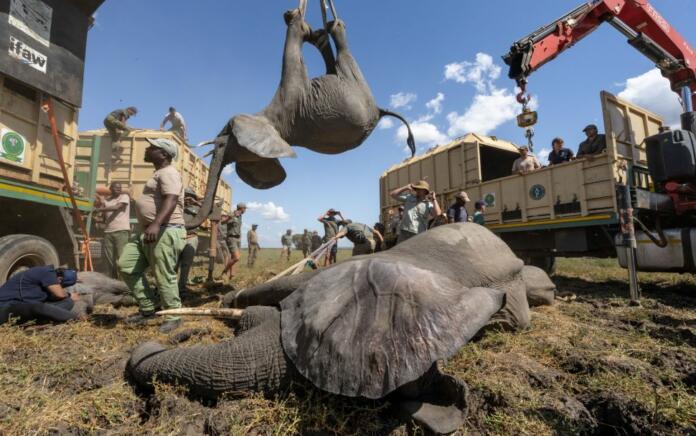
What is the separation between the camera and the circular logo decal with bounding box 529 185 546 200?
21.9 ft

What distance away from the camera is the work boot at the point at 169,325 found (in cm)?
296

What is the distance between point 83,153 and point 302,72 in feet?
25.6

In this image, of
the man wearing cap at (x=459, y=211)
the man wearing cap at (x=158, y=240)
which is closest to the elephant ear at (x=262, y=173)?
the man wearing cap at (x=158, y=240)

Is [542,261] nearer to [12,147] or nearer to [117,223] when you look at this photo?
[117,223]

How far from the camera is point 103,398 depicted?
1799 mm

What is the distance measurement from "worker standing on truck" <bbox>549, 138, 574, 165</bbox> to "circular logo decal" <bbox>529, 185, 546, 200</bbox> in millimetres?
825

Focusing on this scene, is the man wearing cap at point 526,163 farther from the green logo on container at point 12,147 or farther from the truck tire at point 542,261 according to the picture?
the green logo on container at point 12,147

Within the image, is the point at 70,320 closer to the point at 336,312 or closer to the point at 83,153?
the point at 336,312

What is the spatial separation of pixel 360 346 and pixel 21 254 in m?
4.36

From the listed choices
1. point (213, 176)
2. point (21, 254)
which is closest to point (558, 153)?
point (213, 176)

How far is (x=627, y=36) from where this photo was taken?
699 cm

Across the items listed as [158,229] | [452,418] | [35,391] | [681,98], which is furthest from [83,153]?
[681,98]

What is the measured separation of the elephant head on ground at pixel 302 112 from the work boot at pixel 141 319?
3.22ft

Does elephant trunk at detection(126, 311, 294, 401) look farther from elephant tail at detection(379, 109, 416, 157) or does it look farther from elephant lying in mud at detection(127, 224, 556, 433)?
elephant tail at detection(379, 109, 416, 157)
